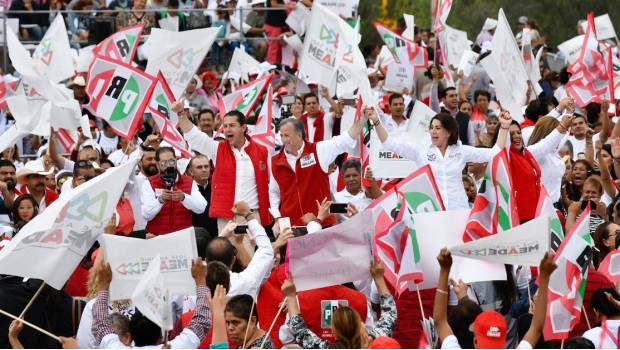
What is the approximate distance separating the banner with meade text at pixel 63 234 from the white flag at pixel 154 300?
1.42m

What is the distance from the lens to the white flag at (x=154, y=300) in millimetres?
8602

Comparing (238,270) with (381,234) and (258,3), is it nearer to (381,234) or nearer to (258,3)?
(381,234)

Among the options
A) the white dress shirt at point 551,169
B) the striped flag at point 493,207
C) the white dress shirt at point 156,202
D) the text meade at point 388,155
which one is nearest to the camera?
the striped flag at point 493,207

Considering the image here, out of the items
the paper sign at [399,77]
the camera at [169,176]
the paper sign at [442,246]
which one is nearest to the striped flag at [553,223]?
the paper sign at [442,246]

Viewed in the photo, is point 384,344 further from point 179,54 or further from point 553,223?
point 179,54

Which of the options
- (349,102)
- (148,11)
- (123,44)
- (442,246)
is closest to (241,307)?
(442,246)

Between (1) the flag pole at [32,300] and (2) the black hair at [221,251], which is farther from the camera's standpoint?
(2) the black hair at [221,251]

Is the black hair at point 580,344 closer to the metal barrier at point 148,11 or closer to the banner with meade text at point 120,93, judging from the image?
Result: the banner with meade text at point 120,93

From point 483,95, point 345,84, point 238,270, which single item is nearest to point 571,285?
point 238,270

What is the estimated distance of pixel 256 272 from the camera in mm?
10188

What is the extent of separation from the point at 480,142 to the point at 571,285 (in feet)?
28.4

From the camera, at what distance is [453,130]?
1291 cm

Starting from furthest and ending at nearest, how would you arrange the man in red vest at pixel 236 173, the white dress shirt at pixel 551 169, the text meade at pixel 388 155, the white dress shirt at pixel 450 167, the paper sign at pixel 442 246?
the text meade at pixel 388 155
the white dress shirt at pixel 551 169
the man in red vest at pixel 236 173
the white dress shirt at pixel 450 167
the paper sign at pixel 442 246

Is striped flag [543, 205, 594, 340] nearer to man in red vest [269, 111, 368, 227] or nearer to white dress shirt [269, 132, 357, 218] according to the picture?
white dress shirt [269, 132, 357, 218]
